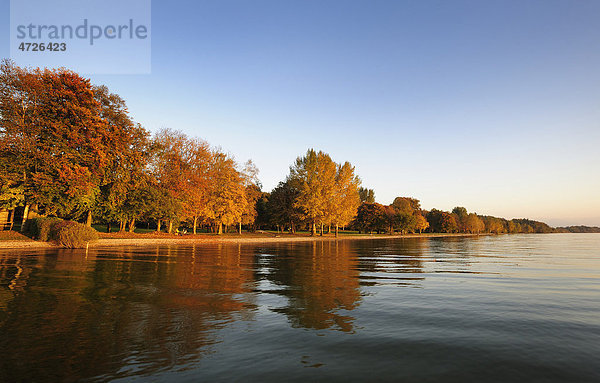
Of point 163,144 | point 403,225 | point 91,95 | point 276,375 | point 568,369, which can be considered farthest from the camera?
point 403,225

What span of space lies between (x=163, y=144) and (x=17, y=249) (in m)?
29.1

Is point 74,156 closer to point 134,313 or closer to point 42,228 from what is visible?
point 42,228

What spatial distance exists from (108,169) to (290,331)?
1638 inches

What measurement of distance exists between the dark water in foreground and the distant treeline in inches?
1079

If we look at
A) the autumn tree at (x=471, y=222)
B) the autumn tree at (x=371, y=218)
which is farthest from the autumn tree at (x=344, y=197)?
the autumn tree at (x=471, y=222)

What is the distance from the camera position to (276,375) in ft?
15.6

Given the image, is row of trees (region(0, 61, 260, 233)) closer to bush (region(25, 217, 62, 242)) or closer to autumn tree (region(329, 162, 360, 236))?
bush (region(25, 217, 62, 242))

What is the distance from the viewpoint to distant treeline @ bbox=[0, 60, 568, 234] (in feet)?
113

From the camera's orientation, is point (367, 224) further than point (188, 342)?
Yes

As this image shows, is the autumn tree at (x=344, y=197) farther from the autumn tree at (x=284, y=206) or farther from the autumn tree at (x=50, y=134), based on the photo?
the autumn tree at (x=50, y=134)

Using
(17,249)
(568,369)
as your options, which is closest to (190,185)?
(17,249)

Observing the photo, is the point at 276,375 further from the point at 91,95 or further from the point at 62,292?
the point at 91,95

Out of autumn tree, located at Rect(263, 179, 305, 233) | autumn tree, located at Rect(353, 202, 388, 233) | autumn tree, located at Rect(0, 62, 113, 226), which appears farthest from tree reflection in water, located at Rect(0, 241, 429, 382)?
autumn tree, located at Rect(353, 202, 388, 233)

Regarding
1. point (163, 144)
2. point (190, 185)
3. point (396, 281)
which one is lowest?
point (396, 281)
